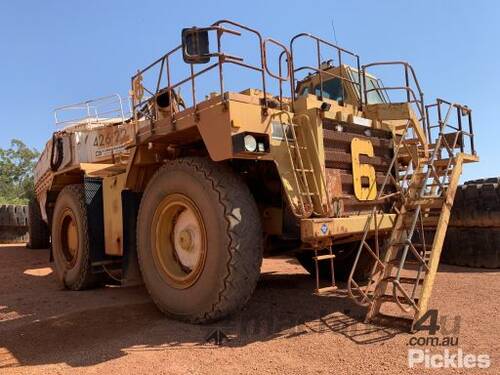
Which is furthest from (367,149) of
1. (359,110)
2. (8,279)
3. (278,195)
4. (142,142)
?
(8,279)

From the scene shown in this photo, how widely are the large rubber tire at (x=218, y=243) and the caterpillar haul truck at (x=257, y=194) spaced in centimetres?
1

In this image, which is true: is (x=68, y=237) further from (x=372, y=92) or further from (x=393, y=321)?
(x=372, y=92)

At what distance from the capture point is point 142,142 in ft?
17.2

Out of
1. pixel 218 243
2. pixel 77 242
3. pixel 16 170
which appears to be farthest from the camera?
pixel 16 170

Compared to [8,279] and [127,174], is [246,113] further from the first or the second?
[8,279]

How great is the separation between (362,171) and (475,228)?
371cm

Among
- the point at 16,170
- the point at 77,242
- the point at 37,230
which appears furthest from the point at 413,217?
the point at 16,170

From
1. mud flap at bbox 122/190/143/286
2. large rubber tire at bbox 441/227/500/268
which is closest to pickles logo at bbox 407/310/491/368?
mud flap at bbox 122/190/143/286

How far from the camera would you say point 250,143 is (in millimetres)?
4129

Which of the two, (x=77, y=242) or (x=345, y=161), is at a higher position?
(x=345, y=161)

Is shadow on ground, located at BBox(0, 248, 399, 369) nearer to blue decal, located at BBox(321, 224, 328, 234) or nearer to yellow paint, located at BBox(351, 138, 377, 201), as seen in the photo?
blue decal, located at BBox(321, 224, 328, 234)

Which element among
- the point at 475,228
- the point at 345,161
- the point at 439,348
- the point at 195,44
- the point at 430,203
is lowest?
the point at 439,348

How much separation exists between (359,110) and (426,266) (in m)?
2.14

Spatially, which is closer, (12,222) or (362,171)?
(362,171)
